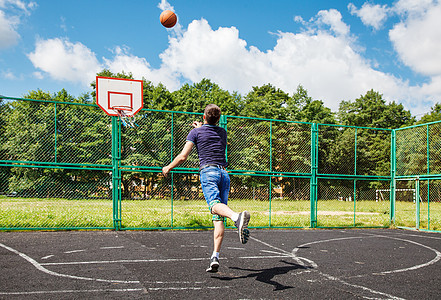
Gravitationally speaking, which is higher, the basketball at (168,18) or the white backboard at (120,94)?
the basketball at (168,18)

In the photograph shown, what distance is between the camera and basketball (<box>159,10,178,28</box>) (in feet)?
31.8

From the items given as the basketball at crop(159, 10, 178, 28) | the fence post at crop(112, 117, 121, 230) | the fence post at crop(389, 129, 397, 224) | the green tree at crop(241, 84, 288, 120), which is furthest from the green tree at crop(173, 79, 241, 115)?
the fence post at crop(112, 117, 121, 230)

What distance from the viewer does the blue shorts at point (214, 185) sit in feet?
14.0

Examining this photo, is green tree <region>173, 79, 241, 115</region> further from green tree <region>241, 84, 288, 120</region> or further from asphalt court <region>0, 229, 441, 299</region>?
asphalt court <region>0, 229, 441, 299</region>

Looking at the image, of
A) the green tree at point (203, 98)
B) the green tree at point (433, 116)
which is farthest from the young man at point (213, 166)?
the green tree at point (433, 116)

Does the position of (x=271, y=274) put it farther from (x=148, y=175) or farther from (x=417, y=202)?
(x=148, y=175)

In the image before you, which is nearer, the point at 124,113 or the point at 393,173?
the point at 124,113

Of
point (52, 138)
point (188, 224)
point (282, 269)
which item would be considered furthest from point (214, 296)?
point (52, 138)

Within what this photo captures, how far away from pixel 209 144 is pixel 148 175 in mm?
12900

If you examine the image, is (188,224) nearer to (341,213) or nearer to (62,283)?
(62,283)

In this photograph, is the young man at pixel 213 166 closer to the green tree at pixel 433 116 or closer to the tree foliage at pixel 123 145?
the tree foliage at pixel 123 145

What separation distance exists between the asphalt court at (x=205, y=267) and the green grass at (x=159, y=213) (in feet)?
4.57

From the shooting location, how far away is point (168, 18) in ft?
31.8

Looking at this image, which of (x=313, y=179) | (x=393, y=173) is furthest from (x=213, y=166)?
(x=393, y=173)
